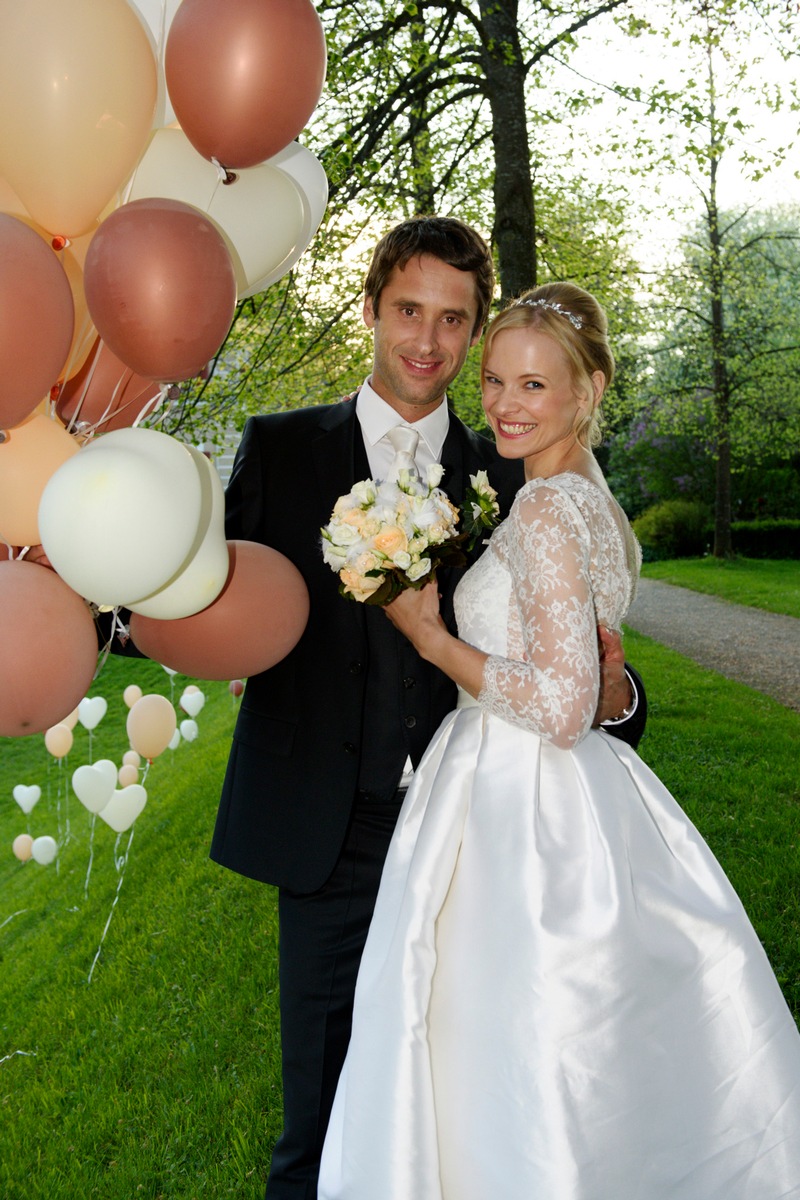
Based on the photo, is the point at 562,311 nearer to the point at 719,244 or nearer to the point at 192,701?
the point at 192,701

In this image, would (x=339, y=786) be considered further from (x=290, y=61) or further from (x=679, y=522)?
(x=679, y=522)

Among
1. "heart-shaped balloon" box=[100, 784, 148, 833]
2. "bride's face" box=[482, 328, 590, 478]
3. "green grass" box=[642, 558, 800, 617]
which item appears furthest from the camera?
"green grass" box=[642, 558, 800, 617]

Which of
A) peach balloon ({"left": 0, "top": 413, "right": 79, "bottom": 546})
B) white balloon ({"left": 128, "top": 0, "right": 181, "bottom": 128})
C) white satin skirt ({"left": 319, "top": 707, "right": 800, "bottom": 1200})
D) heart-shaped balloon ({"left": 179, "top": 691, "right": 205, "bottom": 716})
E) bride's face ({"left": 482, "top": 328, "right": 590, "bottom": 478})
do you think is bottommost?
heart-shaped balloon ({"left": 179, "top": 691, "right": 205, "bottom": 716})

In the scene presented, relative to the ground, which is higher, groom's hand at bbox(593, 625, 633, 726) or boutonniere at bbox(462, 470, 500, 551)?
boutonniere at bbox(462, 470, 500, 551)

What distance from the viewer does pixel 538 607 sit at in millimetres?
2191

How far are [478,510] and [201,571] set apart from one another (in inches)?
33.7

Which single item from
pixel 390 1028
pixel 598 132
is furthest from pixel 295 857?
pixel 598 132

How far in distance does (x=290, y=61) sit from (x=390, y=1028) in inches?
76.7

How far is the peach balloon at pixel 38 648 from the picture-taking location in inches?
66.1

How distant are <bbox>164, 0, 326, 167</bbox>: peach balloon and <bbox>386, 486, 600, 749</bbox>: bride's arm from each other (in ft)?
3.22

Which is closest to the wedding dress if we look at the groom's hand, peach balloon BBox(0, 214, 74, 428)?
the groom's hand

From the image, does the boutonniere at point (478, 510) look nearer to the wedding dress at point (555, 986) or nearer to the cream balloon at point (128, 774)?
the wedding dress at point (555, 986)

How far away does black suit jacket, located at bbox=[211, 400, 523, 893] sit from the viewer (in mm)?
2643

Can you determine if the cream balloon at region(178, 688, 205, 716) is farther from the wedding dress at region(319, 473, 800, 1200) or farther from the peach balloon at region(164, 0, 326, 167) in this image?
the peach balloon at region(164, 0, 326, 167)
